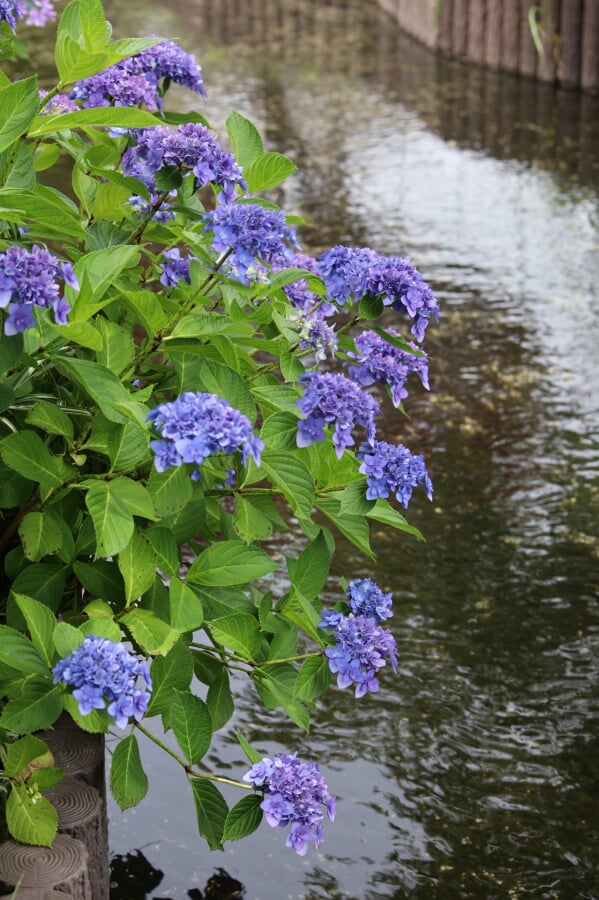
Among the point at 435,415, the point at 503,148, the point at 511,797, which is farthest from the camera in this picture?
the point at 503,148

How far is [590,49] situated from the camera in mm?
9180

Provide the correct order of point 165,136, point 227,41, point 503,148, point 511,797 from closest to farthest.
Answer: point 165,136, point 511,797, point 503,148, point 227,41

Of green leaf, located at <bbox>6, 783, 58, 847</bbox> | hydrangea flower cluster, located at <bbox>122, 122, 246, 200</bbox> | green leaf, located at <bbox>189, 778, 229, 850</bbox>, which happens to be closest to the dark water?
green leaf, located at <bbox>189, 778, 229, 850</bbox>

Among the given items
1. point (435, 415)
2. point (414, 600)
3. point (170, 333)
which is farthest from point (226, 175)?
point (435, 415)

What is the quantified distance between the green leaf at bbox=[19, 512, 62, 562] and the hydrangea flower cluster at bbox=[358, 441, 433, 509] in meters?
0.49

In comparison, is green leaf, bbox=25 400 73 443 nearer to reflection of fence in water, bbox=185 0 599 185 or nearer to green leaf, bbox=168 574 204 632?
green leaf, bbox=168 574 204 632

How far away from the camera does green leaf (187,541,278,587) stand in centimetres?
197

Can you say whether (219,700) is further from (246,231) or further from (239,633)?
(246,231)

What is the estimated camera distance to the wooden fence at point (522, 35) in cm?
923

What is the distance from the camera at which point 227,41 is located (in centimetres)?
1275

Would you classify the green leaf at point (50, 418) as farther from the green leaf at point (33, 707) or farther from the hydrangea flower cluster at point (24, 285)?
the green leaf at point (33, 707)

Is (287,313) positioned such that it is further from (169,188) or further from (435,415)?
(435,415)

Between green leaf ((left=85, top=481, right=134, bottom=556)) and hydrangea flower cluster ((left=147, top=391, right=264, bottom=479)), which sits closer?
hydrangea flower cluster ((left=147, top=391, right=264, bottom=479))

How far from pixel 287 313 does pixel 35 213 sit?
0.47 meters
